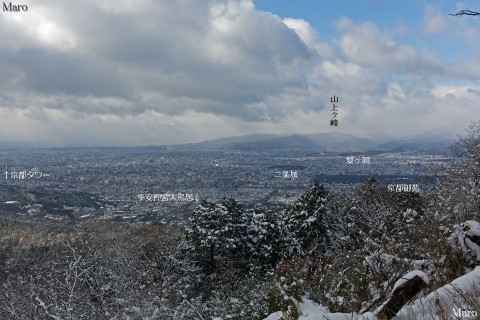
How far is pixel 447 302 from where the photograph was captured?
140 inches

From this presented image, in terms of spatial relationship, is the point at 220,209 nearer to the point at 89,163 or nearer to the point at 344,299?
the point at 344,299

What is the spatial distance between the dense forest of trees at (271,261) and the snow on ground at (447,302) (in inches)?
63.6

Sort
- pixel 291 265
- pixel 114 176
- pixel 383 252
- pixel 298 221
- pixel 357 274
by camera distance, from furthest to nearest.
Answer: pixel 114 176 < pixel 298 221 < pixel 291 265 < pixel 383 252 < pixel 357 274

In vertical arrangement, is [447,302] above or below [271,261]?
above

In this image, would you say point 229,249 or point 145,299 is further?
point 229,249

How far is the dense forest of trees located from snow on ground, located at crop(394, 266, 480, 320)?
162cm

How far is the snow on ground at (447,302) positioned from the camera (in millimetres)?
3256

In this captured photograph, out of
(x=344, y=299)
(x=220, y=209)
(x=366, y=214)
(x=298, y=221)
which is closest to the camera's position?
(x=344, y=299)

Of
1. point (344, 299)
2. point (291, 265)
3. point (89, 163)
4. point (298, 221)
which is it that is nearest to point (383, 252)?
point (344, 299)

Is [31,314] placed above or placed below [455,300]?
below

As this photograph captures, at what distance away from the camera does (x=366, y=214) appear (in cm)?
1741

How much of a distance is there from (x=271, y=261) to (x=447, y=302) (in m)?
19.5

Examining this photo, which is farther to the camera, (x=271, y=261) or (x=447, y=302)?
(x=271, y=261)

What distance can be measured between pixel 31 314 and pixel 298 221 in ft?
51.0
